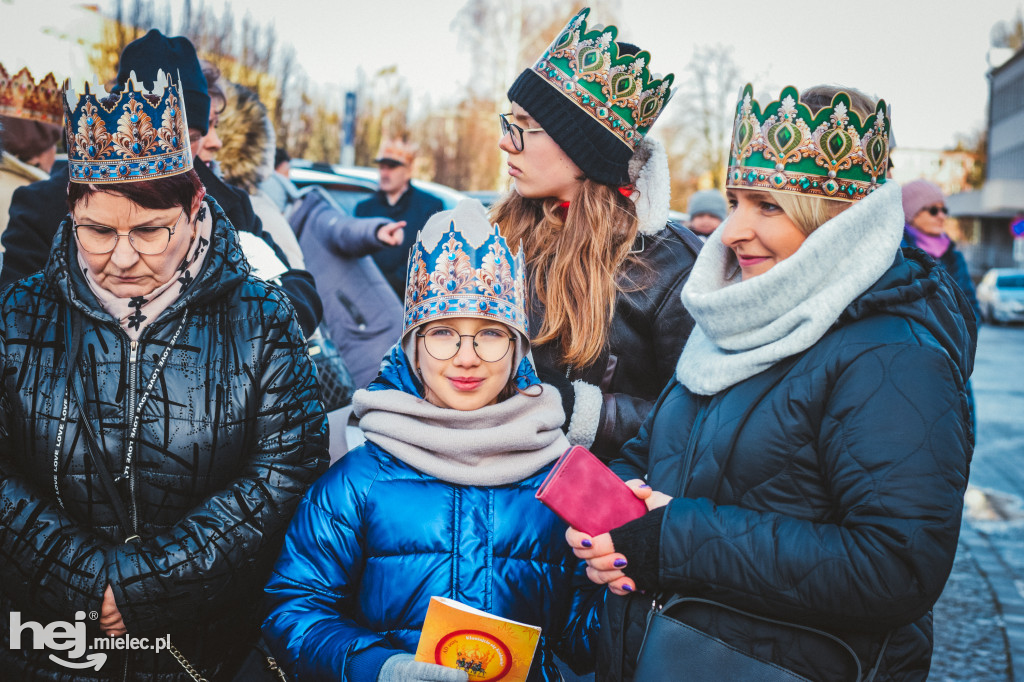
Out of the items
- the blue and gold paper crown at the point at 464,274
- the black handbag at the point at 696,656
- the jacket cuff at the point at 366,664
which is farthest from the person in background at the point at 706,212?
the jacket cuff at the point at 366,664

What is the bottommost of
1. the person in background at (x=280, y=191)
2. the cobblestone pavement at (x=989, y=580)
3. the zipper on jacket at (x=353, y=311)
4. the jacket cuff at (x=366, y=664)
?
the cobblestone pavement at (x=989, y=580)

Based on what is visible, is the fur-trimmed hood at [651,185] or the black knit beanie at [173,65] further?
the black knit beanie at [173,65]

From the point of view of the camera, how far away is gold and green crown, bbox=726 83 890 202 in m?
1.94

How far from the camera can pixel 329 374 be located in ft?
11.5

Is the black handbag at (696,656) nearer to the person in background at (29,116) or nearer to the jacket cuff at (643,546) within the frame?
the jacket cuff at (643,546)

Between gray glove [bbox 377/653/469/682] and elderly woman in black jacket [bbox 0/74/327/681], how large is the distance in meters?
0.51

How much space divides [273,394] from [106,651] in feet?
2.42

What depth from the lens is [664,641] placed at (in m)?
1.85

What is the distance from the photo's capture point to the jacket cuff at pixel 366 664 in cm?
193

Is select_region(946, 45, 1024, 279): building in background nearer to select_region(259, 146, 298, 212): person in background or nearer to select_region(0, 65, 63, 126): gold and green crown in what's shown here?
select_region(259, 146, 298, 212): person in background

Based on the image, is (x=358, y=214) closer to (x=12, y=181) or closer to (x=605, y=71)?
(x=12, y=181)

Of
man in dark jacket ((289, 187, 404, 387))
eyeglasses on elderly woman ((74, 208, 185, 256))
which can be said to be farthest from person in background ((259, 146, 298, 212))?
eyeglasses on elderly woman ((74, 208, 185, 256))

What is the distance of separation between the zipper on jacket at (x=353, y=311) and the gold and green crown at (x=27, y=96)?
1.76 metres

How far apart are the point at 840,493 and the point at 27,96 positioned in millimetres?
4384
